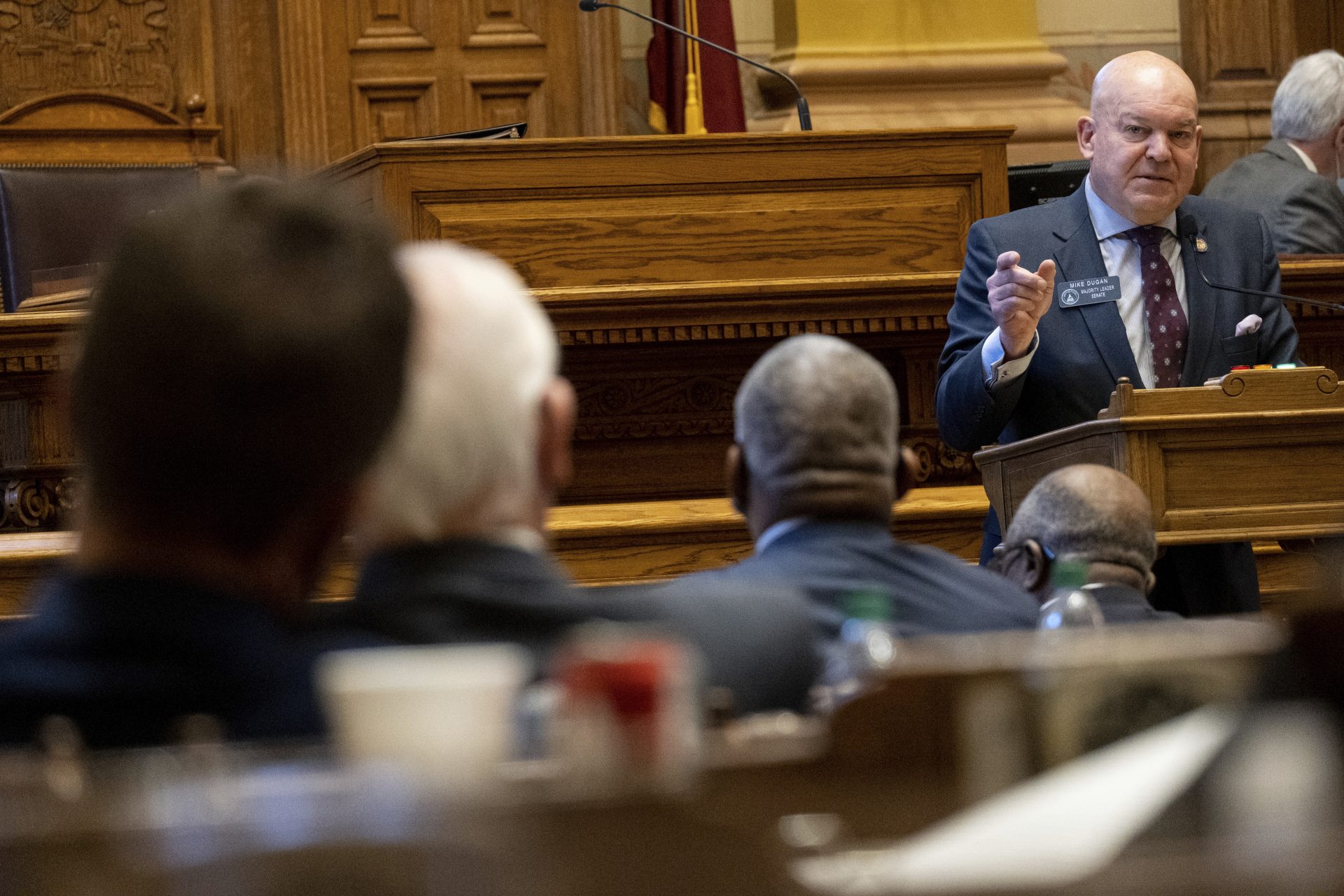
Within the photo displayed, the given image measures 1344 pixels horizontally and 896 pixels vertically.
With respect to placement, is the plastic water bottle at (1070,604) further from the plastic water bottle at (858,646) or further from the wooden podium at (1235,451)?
the wooden podium at (1235,451)

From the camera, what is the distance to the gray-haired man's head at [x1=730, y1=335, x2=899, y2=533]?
1812mm

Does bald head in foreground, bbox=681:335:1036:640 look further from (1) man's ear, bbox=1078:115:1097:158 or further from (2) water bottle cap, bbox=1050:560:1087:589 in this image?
(1) man's ear, bbox=1078:115:1097:158

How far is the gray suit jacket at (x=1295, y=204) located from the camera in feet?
17.5

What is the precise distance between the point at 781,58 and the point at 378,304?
6158mm

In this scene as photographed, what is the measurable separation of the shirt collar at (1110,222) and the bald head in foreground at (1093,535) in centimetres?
148

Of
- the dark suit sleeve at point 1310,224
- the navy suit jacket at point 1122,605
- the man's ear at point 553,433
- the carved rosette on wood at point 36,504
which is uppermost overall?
the dark suit sleeve at point 1310,224

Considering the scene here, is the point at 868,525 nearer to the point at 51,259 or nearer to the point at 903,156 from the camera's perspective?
the point at 903,156

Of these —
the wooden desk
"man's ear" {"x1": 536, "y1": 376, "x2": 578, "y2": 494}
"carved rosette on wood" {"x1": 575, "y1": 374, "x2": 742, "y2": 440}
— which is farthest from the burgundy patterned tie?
"man's ear" {"x1": 536, "y1": 376, "x2": 578, "y2": 494}

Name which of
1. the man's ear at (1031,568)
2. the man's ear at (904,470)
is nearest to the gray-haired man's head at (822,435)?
the man's ear at (904,470)

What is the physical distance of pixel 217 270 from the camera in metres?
1.10

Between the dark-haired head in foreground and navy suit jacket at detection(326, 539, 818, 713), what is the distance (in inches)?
3.9

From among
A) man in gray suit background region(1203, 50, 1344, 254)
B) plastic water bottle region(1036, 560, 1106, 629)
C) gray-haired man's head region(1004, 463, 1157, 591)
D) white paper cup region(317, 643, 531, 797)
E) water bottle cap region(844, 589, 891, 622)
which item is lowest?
plastic water bottle region(1036, 560, 1106, 629)

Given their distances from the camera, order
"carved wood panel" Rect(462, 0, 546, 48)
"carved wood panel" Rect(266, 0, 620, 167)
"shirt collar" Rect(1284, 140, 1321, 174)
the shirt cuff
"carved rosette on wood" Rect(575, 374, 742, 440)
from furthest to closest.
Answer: "carved wood panel" Rect(462, 0, 546, 48) < "carved wood panel" Rect(266, 0, 620, 167) < "shirt collar" Rect(1284, 140, 1321, 174) < "carved rosette on wood" Rect(575, 374, 742, 440) < the shirt cuff

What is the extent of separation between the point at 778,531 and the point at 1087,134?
241 centimetres
